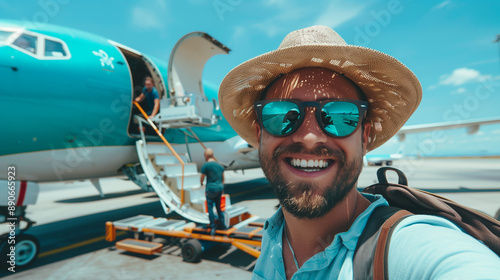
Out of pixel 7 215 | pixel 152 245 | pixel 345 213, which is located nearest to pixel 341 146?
pixel 345 213

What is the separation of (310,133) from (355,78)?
411mm

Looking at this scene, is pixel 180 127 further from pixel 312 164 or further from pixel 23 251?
pixel 312 164

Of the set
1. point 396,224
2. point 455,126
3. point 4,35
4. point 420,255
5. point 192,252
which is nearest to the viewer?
point 420,255

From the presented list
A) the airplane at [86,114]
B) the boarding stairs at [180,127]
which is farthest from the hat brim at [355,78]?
the airplane at [86,114]

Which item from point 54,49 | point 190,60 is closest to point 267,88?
point 54,49

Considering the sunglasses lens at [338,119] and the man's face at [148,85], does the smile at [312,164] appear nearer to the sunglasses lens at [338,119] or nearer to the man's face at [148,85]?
the sunglasses lens at [338,119]

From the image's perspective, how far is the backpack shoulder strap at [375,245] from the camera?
75 centimetres

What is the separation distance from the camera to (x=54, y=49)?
412cm

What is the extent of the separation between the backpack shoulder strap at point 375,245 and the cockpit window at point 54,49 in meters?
5.14

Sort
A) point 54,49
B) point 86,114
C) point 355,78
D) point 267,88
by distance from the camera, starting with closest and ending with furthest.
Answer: point 355,78, point 267,88, point 54,49, point 86,114

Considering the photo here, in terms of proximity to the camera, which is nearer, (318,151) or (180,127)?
(318,151)

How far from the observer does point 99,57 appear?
4715mm

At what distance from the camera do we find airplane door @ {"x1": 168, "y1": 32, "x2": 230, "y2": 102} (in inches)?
217

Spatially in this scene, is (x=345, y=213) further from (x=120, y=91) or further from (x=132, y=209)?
(x=132, y=209)
